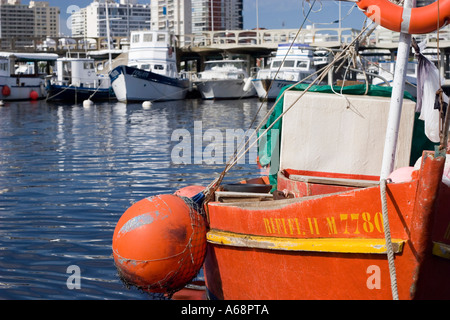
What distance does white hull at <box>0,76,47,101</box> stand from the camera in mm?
49188

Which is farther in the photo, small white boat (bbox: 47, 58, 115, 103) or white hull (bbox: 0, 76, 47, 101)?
white hull (bbox: 0, 76, 47, 101)

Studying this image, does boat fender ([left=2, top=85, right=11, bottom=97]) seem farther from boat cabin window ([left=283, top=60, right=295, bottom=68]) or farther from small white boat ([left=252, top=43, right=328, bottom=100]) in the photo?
boat cabin window ([left=283, top=60, right=295, bottom=68])

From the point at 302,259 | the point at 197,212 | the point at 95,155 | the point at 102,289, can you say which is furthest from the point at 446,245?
the point at 95,155

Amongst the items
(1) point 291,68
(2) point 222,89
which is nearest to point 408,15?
(1) point 291,68

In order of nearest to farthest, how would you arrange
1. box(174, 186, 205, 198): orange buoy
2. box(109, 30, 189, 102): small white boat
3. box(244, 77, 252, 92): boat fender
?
box(174, 186, 205, 198): orange buoy, box(109, 30, 189, 102): small white boat, box(244, 77, 252, 92): boat fender

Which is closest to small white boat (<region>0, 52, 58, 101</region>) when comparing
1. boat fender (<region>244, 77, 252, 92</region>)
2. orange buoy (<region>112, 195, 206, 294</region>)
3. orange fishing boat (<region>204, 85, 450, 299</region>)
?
boat fender (<region>244, 77, 252, 92</region>)

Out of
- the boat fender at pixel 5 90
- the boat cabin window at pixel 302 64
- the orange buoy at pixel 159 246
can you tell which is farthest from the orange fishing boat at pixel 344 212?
the boat fender at pixel 5 90

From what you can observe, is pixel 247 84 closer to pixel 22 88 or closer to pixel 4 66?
pixel 22 88

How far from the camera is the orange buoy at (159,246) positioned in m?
6.62

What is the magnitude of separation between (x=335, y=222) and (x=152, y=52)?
149 ft

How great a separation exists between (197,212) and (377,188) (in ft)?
6.92

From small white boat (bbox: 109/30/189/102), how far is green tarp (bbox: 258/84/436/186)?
3840 cm

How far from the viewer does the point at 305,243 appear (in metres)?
6.13

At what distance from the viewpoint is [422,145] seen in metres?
8.19
